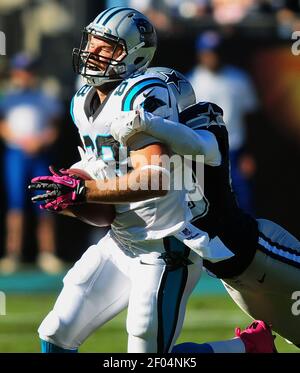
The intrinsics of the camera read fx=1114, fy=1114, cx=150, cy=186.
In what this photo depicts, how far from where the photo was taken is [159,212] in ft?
13.9

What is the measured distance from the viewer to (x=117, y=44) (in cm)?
435

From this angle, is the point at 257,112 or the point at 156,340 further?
the point at 257,112

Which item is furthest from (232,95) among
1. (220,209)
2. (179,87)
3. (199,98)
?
(220,209)

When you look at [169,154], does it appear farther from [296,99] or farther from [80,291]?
[296,99]

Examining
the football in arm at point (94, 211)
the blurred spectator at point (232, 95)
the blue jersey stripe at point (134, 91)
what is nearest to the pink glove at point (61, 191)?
the football in arm at point (94, 211)

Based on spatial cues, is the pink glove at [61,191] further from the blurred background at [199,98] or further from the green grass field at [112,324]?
the blurred background at [199,98]

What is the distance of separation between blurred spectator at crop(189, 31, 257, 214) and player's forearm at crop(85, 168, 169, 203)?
16.5 ft

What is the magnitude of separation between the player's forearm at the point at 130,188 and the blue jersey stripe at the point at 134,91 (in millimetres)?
250

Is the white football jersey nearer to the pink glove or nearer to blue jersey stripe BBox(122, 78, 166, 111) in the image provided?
blue jersey stripe BBox(122, 78, 166, 111)

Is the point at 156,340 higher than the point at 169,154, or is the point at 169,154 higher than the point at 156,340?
the point at 169,154

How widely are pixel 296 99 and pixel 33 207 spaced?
93.2 inches

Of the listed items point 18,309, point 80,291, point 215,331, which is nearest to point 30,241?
point 18,309

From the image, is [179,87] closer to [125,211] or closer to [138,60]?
[138,60]

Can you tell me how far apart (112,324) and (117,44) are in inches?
121
